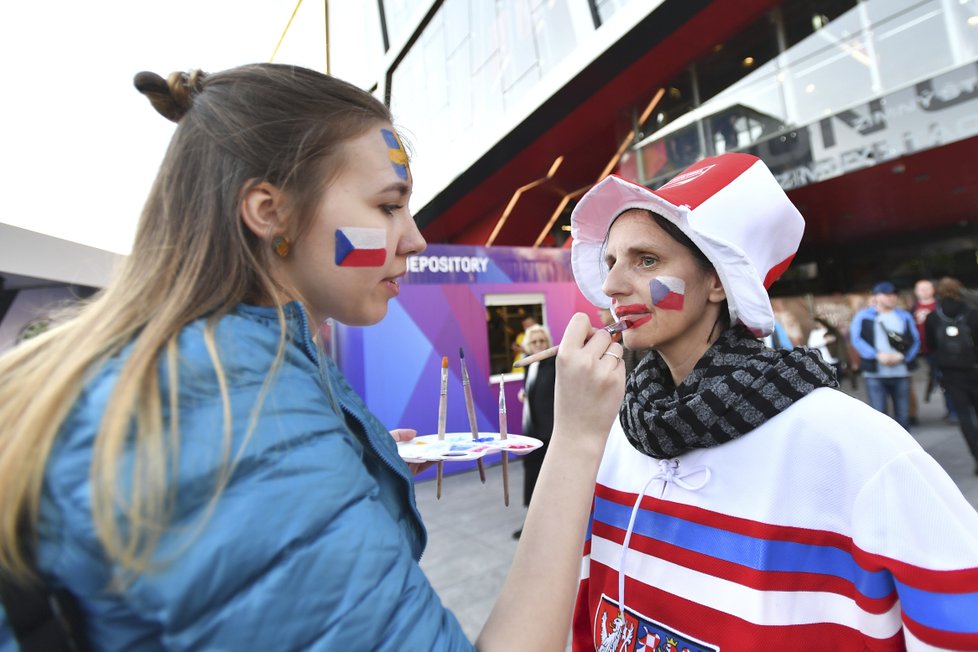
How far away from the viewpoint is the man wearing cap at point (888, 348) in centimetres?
590

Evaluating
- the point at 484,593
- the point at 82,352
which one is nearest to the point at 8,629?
the point at 82,352

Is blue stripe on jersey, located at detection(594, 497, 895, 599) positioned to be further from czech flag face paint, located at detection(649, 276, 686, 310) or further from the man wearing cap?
the man wearing cap

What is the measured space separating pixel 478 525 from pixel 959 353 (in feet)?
16.6

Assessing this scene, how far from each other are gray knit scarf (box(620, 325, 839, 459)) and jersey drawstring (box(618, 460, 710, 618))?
0.03m

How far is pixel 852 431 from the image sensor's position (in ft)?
3.30

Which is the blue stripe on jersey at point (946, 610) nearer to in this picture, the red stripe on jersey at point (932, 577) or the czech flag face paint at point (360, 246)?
the red stripe on jersey at point (932, 577)

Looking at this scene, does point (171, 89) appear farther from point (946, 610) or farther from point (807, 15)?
point (807, 15)

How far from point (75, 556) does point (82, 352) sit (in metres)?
0.23

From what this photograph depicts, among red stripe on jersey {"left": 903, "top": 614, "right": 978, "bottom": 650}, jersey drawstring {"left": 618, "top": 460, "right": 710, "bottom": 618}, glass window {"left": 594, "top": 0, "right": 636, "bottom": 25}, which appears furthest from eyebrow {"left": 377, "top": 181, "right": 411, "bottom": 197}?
glass window {"left": 594, "top": 0, "right": 636, "bottom": 25}

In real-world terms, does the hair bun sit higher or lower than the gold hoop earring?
higher

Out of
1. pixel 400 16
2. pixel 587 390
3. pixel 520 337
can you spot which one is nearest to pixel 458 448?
pixel 587 390

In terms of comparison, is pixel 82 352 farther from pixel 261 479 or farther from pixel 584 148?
pixel 584 148

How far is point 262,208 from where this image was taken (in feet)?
2.65

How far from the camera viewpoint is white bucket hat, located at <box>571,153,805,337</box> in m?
1.15
